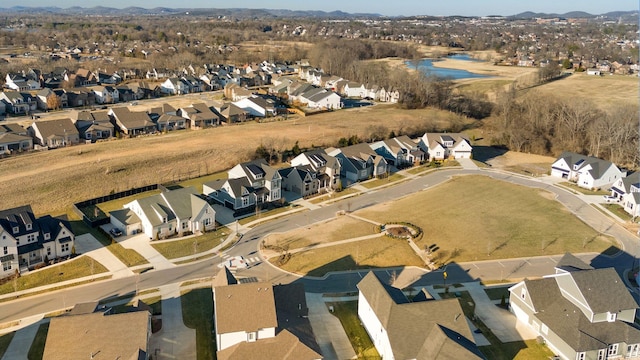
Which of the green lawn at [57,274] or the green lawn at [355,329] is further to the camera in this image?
the green lawn at [57,274]

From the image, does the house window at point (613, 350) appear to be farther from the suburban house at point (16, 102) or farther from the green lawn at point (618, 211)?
the suburban house at point (16, 102)

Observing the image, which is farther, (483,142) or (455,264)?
(483,142)

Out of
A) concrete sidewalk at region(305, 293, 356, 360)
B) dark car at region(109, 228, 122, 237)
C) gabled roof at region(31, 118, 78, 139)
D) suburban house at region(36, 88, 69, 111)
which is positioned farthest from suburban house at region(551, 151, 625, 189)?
suburban house at region(36, 88, 69, 111)

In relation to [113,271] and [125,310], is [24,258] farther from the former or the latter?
[125,310]

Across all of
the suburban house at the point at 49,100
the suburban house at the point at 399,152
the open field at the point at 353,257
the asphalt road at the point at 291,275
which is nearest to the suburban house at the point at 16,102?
the suburban house at the point at 49,100

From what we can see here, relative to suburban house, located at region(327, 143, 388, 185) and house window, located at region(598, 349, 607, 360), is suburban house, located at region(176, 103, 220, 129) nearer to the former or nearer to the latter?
suburban house, located at region(327, 143, 388, 185)

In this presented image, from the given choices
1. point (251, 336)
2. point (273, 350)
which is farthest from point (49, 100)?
point (273, 350)

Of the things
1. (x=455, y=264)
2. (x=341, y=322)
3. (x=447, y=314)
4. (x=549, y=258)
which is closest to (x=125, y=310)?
(x=341, y=322)
